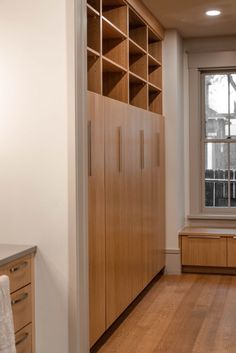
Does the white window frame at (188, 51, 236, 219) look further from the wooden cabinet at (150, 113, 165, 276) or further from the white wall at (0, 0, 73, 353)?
the white wall at (0, 0, 73, 353)

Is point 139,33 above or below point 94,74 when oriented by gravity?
above

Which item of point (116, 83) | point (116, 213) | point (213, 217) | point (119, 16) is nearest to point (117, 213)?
point (116, 213)

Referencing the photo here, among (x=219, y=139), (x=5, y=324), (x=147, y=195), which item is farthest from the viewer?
(x=219, y=139)

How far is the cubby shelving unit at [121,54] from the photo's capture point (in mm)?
3781

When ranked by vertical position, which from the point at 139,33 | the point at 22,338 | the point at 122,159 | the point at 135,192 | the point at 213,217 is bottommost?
the point at 22,338

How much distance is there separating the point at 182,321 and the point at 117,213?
102cm

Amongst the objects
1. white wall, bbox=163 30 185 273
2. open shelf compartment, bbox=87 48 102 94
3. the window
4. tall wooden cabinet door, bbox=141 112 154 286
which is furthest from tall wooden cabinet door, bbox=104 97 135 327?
the window

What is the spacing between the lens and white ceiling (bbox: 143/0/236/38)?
Result: 489cm

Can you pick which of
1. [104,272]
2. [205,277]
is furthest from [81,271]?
[205,277]

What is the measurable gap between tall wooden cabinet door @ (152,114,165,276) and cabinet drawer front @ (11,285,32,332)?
2.45 m

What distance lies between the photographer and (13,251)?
2.88m

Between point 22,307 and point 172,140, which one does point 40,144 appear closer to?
point 22,307

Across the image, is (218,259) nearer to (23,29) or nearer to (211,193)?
(211,193)

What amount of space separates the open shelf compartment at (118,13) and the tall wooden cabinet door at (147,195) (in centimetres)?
84
